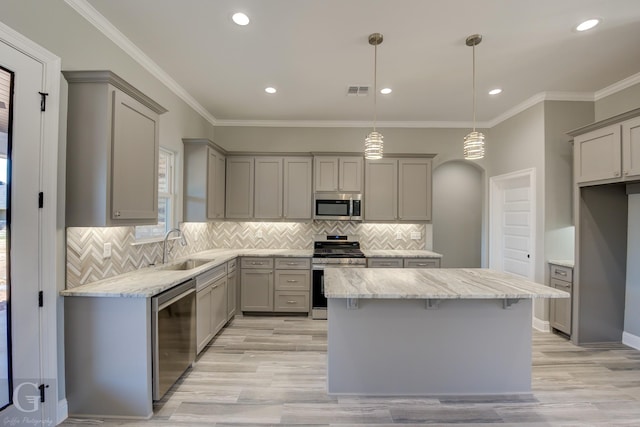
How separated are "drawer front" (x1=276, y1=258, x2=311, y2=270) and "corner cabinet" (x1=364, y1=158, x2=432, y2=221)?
1204mm

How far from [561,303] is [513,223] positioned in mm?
1257

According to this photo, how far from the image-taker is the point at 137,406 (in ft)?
6.90

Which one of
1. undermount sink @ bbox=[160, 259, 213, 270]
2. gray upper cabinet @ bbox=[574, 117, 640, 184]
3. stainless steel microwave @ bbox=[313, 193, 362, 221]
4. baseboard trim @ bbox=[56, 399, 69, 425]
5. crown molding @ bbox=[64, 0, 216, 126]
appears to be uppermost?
crown molding @ bbox=[64, 0, 216, 126]

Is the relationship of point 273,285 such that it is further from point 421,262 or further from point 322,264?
point 421,262

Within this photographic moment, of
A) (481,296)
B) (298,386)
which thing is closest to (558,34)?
(481,296)

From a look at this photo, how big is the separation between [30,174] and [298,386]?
8.29 ft

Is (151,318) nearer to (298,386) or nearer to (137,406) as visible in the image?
(137,406)

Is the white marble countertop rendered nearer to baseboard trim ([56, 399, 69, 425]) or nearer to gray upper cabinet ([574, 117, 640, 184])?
gray upper cabinet ([574, 117, 640, 184])

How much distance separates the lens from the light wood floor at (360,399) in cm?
213

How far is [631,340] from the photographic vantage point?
3270 mm

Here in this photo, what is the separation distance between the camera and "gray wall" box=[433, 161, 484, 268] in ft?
17.2

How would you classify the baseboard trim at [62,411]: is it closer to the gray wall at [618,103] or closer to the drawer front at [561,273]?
the drawer front at [561,273]

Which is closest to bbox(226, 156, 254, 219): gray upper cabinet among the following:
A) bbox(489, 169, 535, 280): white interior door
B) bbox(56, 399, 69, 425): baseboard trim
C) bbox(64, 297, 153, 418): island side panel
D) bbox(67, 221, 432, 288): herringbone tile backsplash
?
bbox(67, 221, 432, 288): herringbone tile backsplash

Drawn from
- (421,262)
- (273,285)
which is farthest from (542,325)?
(273,285)
